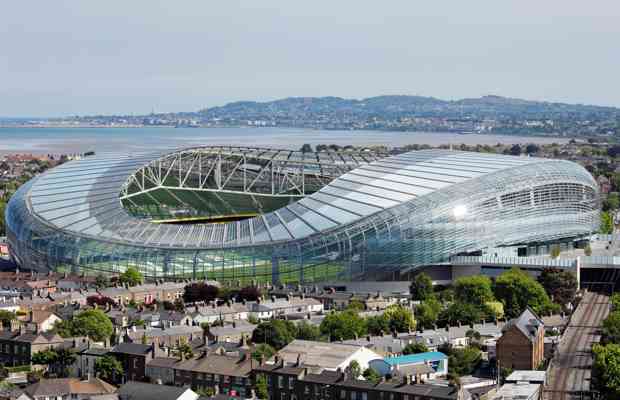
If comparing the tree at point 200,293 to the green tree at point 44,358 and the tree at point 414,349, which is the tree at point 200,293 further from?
the tree at point 414,349

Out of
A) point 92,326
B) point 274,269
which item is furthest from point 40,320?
point 274,269

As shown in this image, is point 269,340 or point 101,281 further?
point 101,281

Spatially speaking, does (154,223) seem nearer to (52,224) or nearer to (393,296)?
(52,224)

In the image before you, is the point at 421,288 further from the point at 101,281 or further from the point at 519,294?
the point at 101,281

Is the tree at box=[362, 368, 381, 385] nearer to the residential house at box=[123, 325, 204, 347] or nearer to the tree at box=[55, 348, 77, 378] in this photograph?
the residential house at box=[123, 325, 204, 347]

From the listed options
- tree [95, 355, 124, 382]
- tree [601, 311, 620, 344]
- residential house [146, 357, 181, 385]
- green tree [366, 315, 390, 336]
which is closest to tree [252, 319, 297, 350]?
green tree [366, 315, 390, 336]

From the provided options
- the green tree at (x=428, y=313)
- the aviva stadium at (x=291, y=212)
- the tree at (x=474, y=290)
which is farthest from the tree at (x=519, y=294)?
the aviva stadium at (x=291, y=212)

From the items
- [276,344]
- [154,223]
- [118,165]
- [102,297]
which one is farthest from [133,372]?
[118,165]
